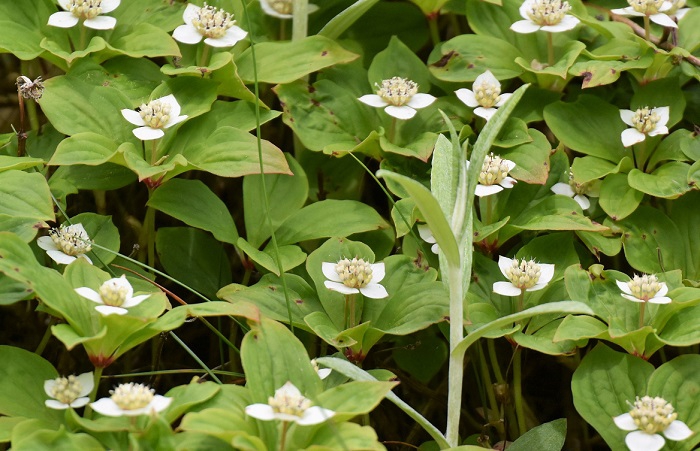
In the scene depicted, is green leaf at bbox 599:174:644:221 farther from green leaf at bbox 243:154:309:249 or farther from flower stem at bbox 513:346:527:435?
green leaf at bbox 243:154:309:249

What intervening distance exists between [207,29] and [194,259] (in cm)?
46

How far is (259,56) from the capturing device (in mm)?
1861

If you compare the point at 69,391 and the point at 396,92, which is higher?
the point at 396,92

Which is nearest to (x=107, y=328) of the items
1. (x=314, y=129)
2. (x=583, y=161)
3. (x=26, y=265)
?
(x=26, y=265)

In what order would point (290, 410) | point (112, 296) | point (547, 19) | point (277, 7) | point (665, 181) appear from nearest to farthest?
point (290, 410)
point (112, 296)
point (665, 181)
point (547, 19)
point (277, 7)

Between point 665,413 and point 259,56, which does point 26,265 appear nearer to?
point 259,56

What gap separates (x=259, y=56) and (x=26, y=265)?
0.75 m

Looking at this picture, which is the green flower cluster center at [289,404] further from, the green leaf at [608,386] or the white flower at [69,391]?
the green leaf at [608,386]

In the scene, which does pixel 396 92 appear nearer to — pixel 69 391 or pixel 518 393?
pixel 518 393

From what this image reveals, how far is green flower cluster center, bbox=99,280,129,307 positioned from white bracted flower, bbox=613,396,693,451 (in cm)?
75

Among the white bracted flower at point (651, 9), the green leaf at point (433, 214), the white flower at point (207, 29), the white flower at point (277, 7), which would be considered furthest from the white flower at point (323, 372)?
the white bracted flower at point (651, 9)

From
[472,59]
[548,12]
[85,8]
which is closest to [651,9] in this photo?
[548,12]

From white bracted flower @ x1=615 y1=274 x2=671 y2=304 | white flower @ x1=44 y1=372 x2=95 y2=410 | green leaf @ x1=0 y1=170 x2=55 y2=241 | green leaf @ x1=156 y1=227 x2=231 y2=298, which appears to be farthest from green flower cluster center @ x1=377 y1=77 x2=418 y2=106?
white flower @ x1=44 y1=372 x2=95 y2=410

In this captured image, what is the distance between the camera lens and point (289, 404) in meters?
1.16
